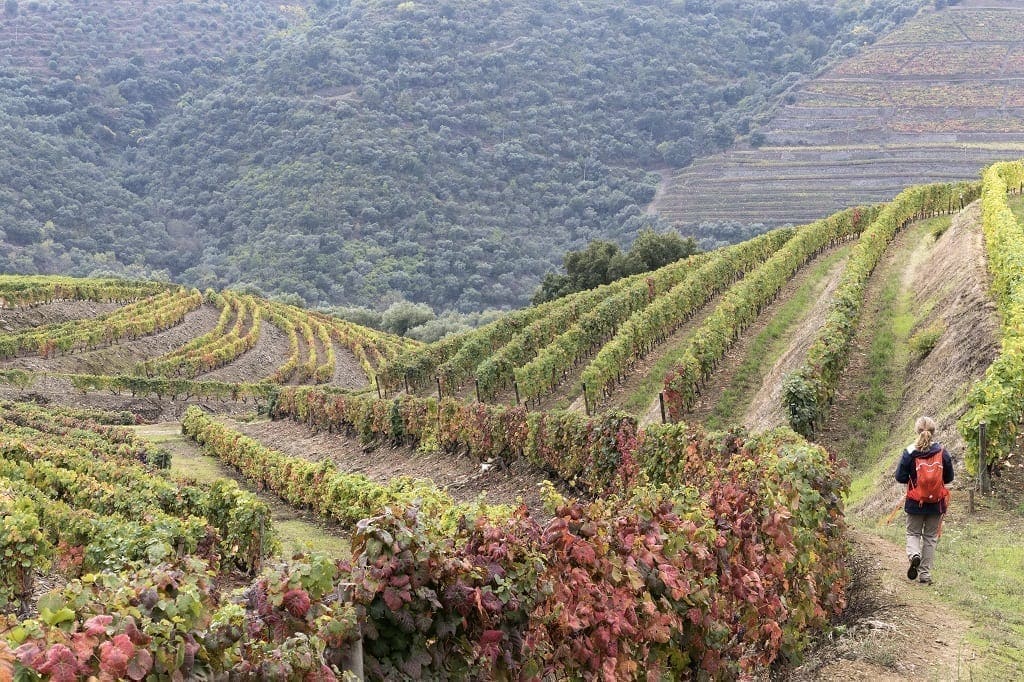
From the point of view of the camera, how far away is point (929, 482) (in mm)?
10438

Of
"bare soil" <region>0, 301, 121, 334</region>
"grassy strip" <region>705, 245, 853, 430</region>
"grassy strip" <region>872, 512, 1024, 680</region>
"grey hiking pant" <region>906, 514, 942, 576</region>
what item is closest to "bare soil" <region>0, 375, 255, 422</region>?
"bare soil" <region>0, 301, 121, 334</region>

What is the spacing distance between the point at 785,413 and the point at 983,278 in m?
8.98

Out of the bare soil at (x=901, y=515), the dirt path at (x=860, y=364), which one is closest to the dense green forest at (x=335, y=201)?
the dirt path at (x=860, y=364)

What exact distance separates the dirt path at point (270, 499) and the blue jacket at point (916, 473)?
6602 mm

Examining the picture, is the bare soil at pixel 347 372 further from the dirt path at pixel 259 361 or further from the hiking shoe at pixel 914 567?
the hiking shoe at pixel 914 567

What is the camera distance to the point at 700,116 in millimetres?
196000

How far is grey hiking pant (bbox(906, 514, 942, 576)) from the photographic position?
10453mm

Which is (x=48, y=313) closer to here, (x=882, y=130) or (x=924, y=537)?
(x=924, y=537)

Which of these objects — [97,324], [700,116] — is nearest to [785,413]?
[97,324]

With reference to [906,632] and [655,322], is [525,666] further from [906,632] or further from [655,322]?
[655,322]

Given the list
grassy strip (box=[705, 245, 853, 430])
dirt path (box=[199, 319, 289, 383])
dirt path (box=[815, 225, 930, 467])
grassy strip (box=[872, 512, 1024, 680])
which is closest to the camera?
grassy strip (box=[872, 512, 1024, 680])

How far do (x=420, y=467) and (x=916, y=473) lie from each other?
17.7 metres

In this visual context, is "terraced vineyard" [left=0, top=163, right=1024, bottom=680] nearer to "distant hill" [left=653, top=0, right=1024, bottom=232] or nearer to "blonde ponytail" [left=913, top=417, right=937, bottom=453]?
"blonde ponytail" [left=913, top=417, right=937, bottom=453]

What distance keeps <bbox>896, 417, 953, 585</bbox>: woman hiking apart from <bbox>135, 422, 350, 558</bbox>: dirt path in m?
6.60
